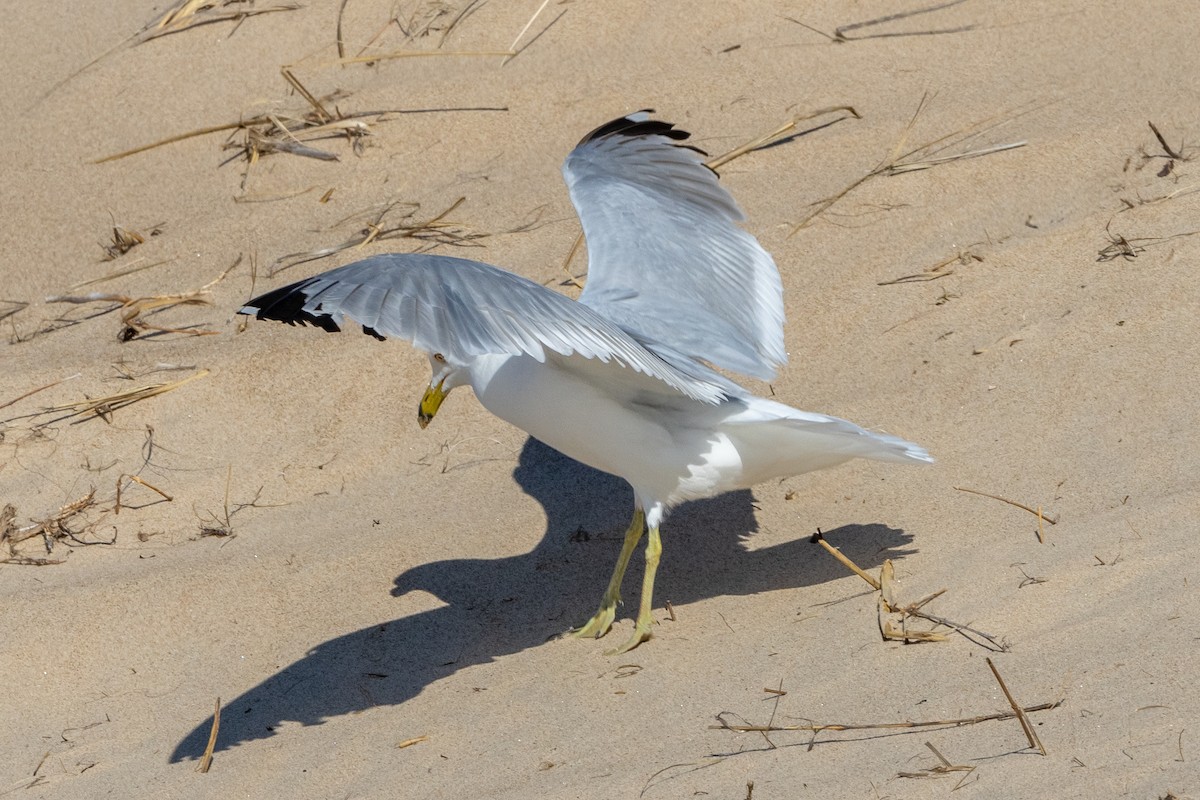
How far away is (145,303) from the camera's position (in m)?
6.00

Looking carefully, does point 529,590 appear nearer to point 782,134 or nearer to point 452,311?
point 452,311

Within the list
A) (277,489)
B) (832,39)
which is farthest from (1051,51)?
(277,489)

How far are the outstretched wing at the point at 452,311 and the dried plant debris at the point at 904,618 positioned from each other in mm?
820

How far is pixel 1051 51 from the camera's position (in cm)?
641

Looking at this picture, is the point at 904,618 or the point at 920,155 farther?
the point at 920,155

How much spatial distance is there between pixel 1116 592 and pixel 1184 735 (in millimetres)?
701

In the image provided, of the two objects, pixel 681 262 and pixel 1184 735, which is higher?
pixel 681 262

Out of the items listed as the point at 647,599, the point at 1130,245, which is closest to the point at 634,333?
the point at 647,599

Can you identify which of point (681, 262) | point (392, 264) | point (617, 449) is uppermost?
point (392, 264)

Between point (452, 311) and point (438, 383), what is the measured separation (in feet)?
2.90

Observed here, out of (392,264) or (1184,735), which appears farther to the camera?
(392,264)

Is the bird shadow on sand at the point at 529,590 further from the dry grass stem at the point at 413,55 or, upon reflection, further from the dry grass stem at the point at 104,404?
the dry grass stem at the point at 413,55

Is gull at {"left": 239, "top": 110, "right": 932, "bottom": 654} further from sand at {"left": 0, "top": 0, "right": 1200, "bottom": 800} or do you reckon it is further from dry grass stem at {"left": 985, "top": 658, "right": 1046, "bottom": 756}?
dry grass stem at {"left": 985, "top": 658, "right": 1046, "bottom": 756}

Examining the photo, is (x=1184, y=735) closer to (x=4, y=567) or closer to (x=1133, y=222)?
(x=1133, y=222)
